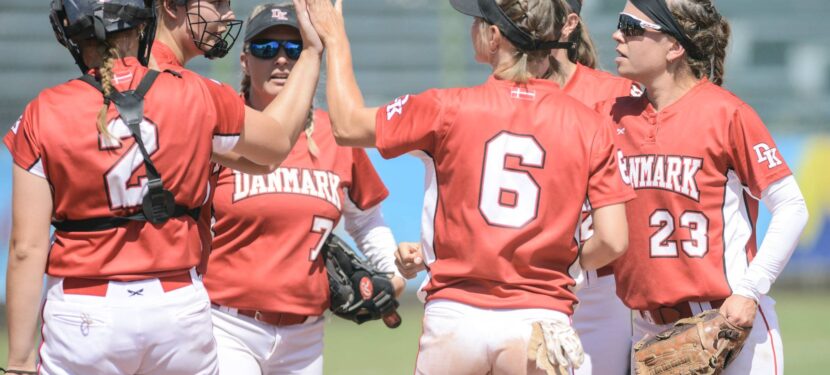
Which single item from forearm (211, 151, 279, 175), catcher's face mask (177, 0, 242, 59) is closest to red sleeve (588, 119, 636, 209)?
forearm (211, 151, 279, 175)

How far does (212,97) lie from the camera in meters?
3.66

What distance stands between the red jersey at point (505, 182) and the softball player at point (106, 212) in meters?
0.73

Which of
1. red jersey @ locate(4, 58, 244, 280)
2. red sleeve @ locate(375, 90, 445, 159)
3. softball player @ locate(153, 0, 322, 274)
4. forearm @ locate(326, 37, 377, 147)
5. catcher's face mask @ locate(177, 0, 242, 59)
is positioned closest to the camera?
red jersey @ locate(4, 58, 244, 280)

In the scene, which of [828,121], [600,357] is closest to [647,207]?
[600,357]

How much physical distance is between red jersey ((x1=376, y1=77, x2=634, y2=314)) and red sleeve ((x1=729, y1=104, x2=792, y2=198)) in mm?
633

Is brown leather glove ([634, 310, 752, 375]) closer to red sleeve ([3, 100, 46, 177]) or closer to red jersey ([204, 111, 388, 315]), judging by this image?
red jersey ([204, 111, 388, 315])

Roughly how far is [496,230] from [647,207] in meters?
0.89

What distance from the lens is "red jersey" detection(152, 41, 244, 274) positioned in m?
3.69

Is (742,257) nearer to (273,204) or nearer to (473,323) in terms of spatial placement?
(473,323)

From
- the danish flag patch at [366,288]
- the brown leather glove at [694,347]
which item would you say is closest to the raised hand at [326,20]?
the danish flag patch at [366,288]

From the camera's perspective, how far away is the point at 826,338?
10.7 metres

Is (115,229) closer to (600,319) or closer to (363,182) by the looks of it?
(363,182)

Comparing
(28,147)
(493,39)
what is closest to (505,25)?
(493,39)

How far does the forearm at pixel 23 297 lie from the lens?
3.44m
